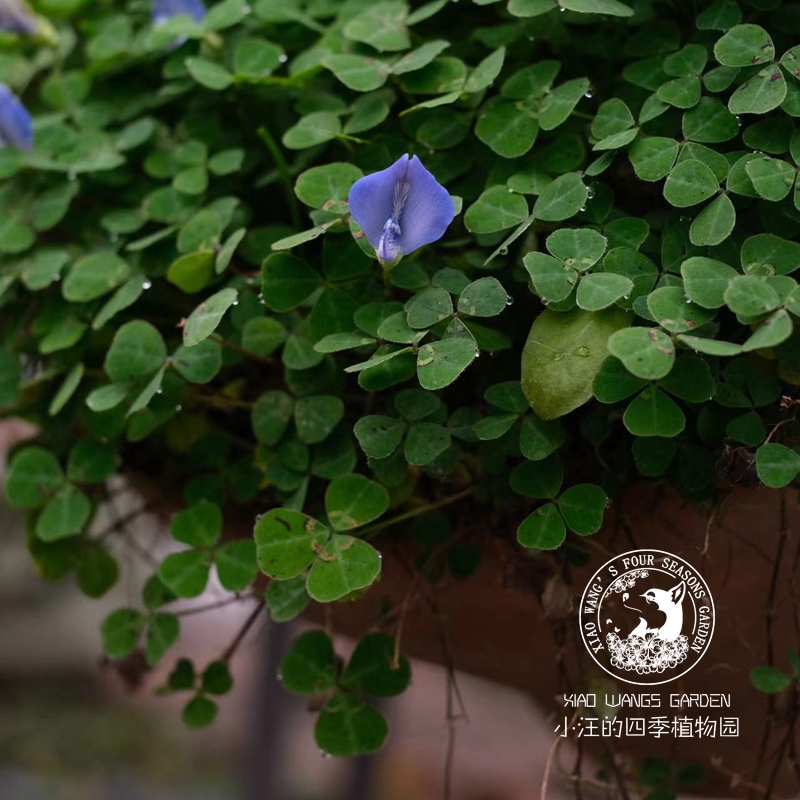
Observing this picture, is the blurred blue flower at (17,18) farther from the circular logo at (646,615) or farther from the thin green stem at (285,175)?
the circular logo at (646,615)

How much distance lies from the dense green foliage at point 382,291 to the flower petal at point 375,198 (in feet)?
0.12

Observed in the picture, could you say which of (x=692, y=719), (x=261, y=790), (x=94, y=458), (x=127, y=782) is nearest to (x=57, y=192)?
(x=94, y=458)

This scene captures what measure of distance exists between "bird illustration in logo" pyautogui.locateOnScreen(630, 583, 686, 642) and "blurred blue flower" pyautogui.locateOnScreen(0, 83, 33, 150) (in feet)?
2.06

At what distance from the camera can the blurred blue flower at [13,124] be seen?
0.74 m

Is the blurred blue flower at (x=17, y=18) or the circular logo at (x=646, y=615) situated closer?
the circular logo at (x=646, y=615)

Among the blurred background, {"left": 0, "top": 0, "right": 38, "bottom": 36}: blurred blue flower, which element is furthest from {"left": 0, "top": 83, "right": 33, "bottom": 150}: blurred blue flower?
the blurred background

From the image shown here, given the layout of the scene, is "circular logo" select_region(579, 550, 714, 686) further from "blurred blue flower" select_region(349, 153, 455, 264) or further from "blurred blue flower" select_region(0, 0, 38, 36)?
"blurred blue flower" select_region(0, 0, 38, 36)

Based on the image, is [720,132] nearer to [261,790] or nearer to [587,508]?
[587,508]

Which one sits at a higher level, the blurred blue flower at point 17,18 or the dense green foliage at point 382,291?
the blurred blue flower at point 17,18

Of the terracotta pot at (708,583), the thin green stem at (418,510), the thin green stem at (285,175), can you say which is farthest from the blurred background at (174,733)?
the thin green stem at (285,175)

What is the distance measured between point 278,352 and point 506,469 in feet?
0.70

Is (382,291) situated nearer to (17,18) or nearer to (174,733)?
(17,18)

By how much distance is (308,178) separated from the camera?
581mm

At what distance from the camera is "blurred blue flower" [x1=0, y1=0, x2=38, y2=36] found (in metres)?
0.83
